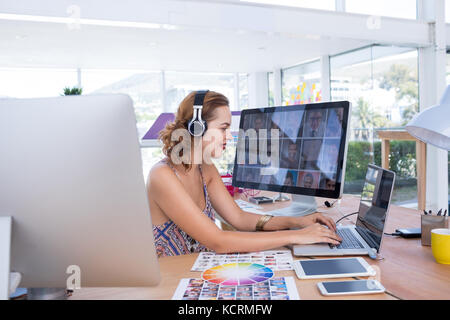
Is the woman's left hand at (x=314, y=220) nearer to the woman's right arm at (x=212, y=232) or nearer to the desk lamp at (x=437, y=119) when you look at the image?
the woman's right arm at (x=212, y=232)

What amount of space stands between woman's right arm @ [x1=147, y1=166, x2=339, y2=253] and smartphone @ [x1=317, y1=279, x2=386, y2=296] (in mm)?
250

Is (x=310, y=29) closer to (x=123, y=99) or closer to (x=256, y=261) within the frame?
(x=256, y=261)

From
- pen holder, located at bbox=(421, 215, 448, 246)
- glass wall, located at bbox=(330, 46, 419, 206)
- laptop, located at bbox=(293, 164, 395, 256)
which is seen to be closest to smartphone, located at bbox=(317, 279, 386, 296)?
laptop, located at bbox=(293, 164, 395, 256)

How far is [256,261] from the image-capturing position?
0.99 m

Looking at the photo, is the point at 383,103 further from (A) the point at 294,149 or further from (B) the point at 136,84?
(B) the point at 136,84

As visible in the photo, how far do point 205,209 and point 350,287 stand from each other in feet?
2.42

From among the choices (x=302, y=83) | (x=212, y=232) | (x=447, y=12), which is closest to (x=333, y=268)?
(x=212, y=232)

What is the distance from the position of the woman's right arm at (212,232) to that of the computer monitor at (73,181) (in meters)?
0.43

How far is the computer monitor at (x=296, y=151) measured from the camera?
1352mm

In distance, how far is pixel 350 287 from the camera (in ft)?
2.60

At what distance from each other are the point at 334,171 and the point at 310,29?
12.6ft

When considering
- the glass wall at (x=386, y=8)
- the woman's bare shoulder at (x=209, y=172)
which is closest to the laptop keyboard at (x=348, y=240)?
the woman's bare shoulder at (x=209, y=172)
